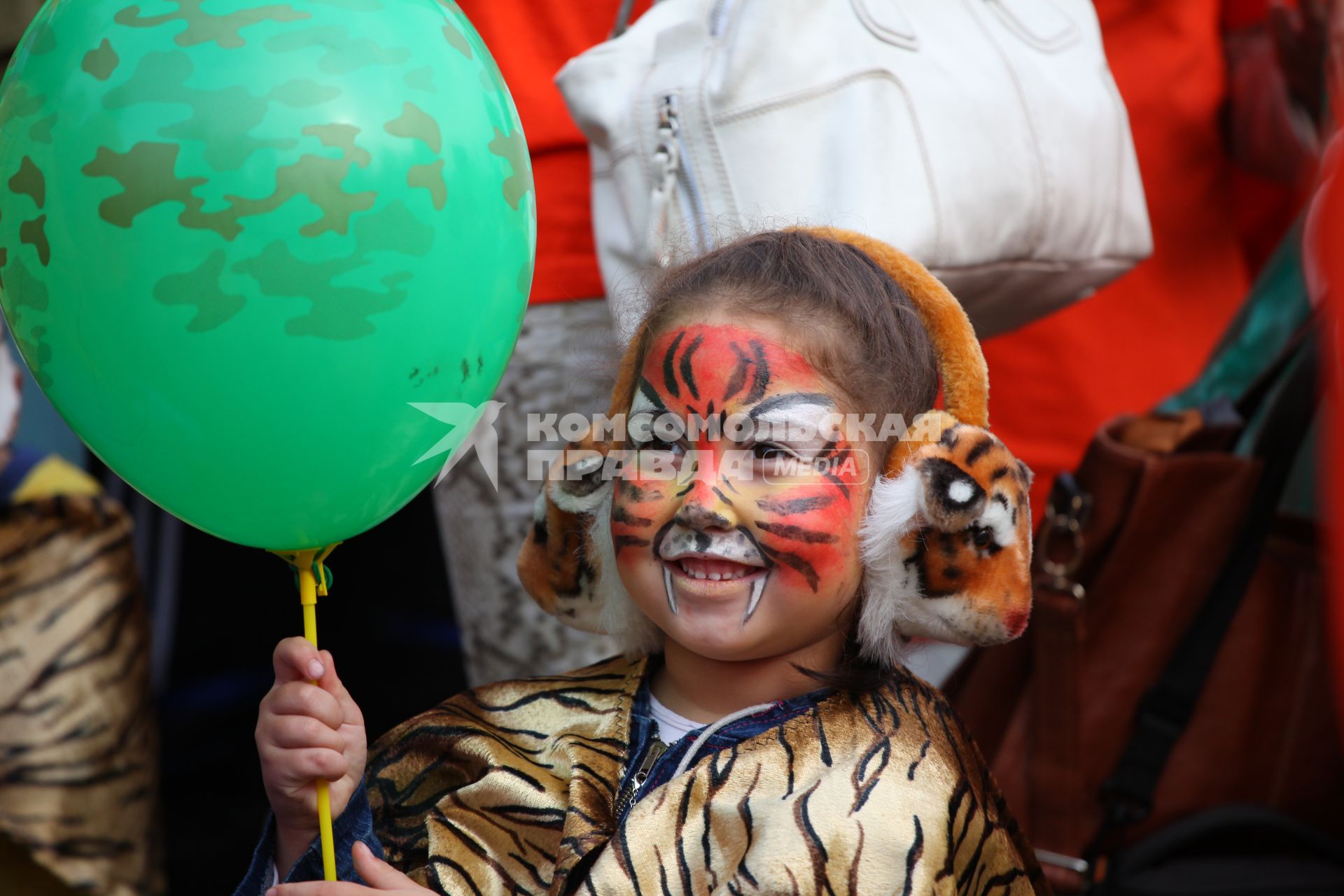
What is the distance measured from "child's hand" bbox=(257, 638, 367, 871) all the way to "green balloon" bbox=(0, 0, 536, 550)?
0.61 feet

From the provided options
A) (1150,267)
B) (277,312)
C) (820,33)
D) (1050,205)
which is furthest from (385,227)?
(1150,267)

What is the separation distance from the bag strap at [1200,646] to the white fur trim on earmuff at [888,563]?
592 mm

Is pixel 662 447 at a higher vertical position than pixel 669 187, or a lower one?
lower

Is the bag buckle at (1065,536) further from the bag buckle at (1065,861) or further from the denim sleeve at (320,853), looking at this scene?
the denim sleeve at (320,853)

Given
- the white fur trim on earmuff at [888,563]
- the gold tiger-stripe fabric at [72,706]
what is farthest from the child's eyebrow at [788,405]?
the gold tiger-stripe fabric at [72,706]

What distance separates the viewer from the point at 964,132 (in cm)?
166

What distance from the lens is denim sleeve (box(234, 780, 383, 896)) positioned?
52.8 inches

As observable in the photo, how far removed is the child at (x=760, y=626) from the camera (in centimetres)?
131

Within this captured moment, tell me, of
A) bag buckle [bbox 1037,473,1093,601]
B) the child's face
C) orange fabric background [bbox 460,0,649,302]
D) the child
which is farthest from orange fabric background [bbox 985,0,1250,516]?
the child's face

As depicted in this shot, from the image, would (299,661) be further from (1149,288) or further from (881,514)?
(1149,288)

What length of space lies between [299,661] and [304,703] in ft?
0.14

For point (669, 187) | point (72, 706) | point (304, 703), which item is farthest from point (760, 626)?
point (72, 706)

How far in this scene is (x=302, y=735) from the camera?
1.27 metres

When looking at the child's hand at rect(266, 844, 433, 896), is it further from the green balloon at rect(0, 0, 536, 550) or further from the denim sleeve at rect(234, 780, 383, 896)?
the green balloon at rect(0, 0, 536, 550)
